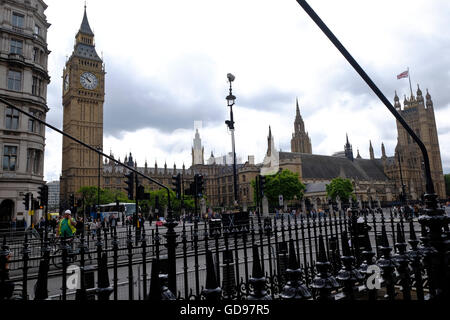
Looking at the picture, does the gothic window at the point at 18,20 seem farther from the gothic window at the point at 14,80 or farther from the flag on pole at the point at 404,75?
the flag on pole at the point at 404,75

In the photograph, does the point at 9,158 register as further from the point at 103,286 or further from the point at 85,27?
the point at 85,27

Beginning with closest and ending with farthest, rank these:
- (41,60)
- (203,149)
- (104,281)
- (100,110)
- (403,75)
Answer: (104,281) → (41,60) → (403,75) → (100,110) → (203,149)

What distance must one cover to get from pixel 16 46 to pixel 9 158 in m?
9.25

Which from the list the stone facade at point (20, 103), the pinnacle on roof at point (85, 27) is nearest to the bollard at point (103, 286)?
the stone facade at point (20, 103)

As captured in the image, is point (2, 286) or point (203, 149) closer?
point (2, 286)

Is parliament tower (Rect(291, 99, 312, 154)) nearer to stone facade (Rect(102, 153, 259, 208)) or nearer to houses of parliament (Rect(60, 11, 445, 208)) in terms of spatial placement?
houses of parliament (Rect(60, 11, 445, 208))

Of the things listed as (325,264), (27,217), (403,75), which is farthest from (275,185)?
(325,264)

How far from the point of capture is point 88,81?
3214 inches

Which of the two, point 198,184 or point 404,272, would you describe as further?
point 198,184

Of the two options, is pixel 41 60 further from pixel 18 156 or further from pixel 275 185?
pixel 275 185

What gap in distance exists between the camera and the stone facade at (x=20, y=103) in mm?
24156

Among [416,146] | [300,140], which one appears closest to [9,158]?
[300,140]
